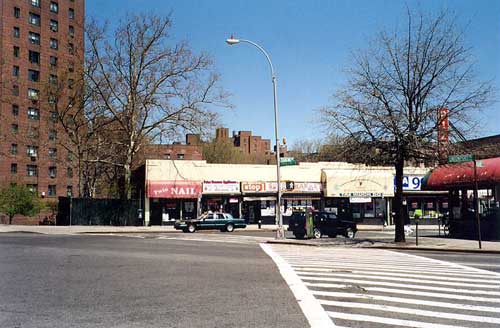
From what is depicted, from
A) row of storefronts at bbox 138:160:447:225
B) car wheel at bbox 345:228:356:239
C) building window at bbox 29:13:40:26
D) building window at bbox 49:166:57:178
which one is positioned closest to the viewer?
car wheel at bbox 345:228:356:239

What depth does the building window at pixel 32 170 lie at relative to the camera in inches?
2923

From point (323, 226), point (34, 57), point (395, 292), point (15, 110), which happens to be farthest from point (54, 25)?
point (395, 292)

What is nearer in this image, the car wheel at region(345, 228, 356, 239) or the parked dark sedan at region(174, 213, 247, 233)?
the car wheel at region(345, 228, 356, 239)

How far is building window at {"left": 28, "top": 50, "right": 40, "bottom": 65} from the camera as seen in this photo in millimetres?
74562

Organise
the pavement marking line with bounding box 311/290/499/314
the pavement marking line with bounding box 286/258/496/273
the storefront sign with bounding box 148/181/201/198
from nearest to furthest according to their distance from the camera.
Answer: the pavement marking line with bounding box 311/290/499/314 → the pavement marking line with bounding box 286/258/496/273 → the storefront sign with bounding box 148/181/201/198

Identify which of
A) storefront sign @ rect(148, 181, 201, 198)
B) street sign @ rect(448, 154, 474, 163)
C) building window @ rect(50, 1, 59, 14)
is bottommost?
storefront sign @ rect(148, 181, 201, 198)

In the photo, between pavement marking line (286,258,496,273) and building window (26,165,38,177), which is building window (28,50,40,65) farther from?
pavement marking line (286,258,496,273)

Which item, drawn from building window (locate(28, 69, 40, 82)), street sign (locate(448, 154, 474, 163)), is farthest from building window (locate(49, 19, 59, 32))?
street sign (locate(448, 154, 474, 163))

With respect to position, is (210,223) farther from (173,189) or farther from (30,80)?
(30,80)

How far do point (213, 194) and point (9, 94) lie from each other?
4170cm

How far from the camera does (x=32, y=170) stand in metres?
74.8

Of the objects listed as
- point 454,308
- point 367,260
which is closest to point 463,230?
point 367,260

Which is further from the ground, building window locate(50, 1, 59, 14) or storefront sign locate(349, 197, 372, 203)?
building window locate(50, 1, 59, 14)

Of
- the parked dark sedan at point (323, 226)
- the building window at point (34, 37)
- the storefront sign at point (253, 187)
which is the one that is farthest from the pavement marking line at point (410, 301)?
the building window at point (34, 37)
